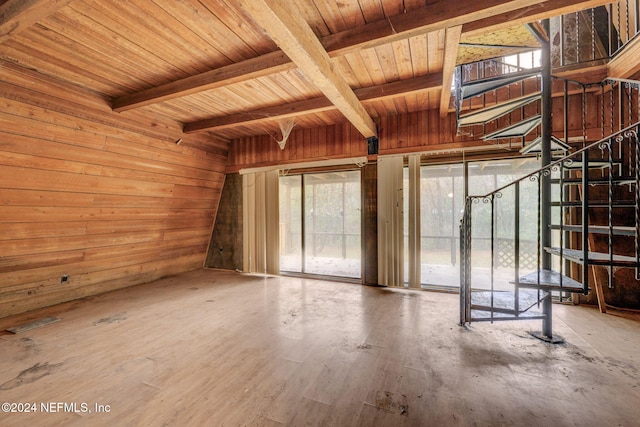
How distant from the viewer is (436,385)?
182 cm

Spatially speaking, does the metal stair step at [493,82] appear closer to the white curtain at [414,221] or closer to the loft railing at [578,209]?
the loft railing at [578,209]

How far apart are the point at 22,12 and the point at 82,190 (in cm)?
215

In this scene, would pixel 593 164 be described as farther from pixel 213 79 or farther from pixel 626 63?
pixel 213 79

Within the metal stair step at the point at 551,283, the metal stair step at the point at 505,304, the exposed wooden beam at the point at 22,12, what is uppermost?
the exposed wooden beam at the point at 22,12

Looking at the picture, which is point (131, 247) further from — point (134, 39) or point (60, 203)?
point (134, 39)

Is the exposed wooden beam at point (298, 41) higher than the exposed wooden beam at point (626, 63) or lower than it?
lower

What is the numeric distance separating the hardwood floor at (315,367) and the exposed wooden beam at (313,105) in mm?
2525

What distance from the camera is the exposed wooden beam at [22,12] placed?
1.52 m

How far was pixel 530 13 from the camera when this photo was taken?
5.68 ft

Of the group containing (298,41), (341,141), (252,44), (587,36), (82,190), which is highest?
(587,36)

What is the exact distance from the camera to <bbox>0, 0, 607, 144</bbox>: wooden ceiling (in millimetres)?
1687

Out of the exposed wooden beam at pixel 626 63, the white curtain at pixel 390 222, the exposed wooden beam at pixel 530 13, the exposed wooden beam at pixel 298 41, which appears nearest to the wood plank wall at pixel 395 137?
the white curtain at pixel 390 222

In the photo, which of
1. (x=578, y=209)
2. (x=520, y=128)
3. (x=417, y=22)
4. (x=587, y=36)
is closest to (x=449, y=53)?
(x=417, y=22)

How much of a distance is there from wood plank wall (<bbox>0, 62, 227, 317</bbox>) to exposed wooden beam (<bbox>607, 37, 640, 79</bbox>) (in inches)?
210
